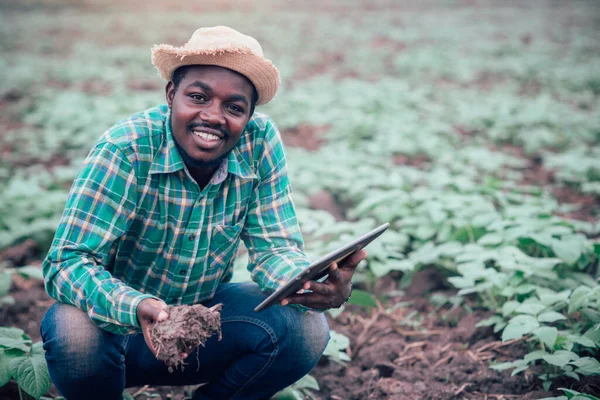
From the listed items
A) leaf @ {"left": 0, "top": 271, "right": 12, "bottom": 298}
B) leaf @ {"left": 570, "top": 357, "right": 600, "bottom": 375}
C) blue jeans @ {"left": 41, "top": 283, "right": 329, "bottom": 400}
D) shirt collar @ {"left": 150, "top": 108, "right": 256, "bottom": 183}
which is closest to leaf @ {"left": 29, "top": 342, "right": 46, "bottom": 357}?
blue jeans @ {"left": 41, "top": 283, "right": 329, "bottom": 400}

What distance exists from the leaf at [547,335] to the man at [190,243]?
2.69 feet

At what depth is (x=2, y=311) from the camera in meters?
2.83

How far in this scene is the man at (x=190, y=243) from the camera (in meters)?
1.64

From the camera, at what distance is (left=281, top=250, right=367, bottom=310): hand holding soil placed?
1.74 metres

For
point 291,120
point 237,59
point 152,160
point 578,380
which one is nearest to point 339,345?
point 578,380

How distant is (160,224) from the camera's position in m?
1.84

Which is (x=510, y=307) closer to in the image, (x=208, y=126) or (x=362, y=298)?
(x=362, y=298)

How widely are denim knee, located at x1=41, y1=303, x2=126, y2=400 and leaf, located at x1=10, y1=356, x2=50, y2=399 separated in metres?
0.17

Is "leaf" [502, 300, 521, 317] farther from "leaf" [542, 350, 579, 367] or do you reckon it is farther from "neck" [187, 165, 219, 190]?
"neck" [187, 165, 219, 190]

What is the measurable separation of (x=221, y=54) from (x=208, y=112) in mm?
197

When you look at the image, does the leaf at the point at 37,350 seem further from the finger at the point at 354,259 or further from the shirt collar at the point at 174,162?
the finger at the point at 354,259

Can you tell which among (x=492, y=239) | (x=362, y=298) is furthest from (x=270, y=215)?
(x=492, y=239)

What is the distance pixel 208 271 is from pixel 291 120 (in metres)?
4.87

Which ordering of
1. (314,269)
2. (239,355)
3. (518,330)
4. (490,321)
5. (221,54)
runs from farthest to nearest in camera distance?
(490,321) → (518,330) → (239,355) → (221,54) → (314,269)
